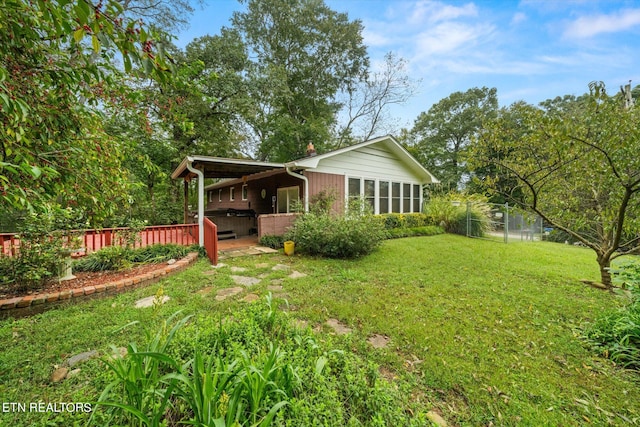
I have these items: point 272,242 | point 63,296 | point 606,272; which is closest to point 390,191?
point 272,242

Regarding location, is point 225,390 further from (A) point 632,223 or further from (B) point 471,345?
(A) point 632,223

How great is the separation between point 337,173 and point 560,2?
7.11 metres

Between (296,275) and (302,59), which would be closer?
(296,275)

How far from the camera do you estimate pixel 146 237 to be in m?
5.99

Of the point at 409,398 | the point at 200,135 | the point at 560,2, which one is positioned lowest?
the point at 409,398

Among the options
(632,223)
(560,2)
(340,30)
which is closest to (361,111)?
(340,30)

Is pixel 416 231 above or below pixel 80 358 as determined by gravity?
above

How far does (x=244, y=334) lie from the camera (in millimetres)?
2006

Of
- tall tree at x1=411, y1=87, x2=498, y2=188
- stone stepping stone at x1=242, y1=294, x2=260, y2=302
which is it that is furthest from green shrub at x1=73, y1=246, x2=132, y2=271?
tall tree at x1=411, y1=87, x2=498, y2=188

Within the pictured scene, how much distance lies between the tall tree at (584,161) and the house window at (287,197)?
6.11 m

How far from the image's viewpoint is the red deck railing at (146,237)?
5359mm

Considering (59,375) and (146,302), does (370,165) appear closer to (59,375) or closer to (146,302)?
(146,302)

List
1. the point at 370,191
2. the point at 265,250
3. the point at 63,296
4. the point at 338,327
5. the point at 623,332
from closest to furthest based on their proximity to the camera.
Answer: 1. the point at 623,332
2. the point at 338,327
3. the point at 63,296
4. the point at 265,250
5. the point at 370,191

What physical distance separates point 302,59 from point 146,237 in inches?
716
